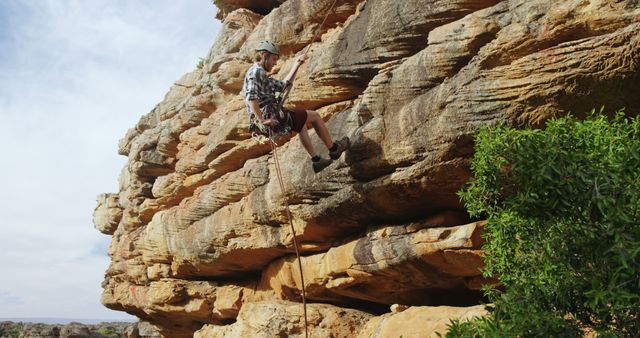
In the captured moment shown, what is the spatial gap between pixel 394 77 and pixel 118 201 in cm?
2219

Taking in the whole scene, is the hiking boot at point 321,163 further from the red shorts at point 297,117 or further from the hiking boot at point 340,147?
the red shorts at point 297,117

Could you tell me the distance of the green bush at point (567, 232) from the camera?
651cm

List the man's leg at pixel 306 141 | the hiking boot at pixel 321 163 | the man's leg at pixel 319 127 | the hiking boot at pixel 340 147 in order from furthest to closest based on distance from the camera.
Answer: the hiking boot at pixel 321 163 < the man's leg at pixel 306 141 < the man's leg at pixel 319 127 < the hiking boot at pixel 340 147

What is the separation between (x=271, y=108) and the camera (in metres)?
12.2

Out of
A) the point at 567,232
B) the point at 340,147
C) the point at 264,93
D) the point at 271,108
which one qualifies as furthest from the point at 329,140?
the point at 567,232

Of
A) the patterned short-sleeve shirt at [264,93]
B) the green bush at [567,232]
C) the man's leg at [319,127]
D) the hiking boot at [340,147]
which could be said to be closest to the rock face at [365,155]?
the hiking boot at [340,147]

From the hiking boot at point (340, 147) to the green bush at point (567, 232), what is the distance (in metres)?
4.42

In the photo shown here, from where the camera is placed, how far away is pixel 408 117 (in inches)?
461

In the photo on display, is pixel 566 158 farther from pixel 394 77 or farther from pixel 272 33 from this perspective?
pixel 272 33

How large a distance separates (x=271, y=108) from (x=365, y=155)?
7.66 feet

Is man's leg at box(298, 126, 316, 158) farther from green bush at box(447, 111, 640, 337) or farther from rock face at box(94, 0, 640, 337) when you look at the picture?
green bush at box(447, 111, 640, 337)

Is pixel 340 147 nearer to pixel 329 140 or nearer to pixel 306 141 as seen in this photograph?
pixel 329 140

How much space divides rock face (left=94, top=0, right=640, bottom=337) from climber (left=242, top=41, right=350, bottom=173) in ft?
2.78

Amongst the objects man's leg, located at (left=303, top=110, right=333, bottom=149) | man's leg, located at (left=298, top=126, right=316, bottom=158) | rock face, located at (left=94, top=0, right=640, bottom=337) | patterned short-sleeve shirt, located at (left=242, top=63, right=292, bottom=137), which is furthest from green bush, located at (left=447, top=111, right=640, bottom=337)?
man's leg, located at (left=298, top=126, right=316, bottom=158)
